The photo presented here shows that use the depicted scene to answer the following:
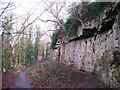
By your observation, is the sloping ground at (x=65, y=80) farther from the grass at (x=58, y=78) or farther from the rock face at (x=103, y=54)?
the rock face at (x=103, y=54)

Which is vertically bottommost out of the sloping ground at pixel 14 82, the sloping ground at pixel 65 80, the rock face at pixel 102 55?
the sloping ground at pixel 14 82

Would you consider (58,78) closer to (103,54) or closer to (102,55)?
(102,55)

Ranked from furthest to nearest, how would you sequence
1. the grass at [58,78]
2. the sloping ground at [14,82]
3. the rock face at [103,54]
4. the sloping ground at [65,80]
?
the sloping ground at [14,82], the grass at [58,78], the sloping ground at [65,80], the rock face at [103,54]

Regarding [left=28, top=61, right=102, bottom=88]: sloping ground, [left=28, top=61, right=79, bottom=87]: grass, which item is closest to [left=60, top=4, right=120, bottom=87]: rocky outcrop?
[left=28, top=61, right=102, bottom=88]: sloping ground

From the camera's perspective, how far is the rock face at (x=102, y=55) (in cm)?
1227

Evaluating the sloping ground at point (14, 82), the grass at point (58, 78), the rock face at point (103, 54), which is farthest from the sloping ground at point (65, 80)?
the sloping ground at point (14, 82)

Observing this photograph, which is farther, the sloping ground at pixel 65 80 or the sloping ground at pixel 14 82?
the sloping ground at pixel 14 82

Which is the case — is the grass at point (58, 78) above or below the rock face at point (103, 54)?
below

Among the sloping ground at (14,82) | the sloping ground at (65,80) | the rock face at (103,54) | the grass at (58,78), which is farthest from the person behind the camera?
the sloping ground at (14,82)

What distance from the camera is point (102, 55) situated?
1466cm

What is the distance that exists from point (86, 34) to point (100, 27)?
3.63 meters

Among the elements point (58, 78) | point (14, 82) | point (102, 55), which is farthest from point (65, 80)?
point (14, 82)

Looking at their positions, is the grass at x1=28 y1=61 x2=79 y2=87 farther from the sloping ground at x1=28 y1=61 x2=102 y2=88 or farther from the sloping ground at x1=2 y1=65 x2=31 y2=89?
the sloping ground at x1=2 y1=65 x2=31 y2=89

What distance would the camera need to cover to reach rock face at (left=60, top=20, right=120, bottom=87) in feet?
40.3
